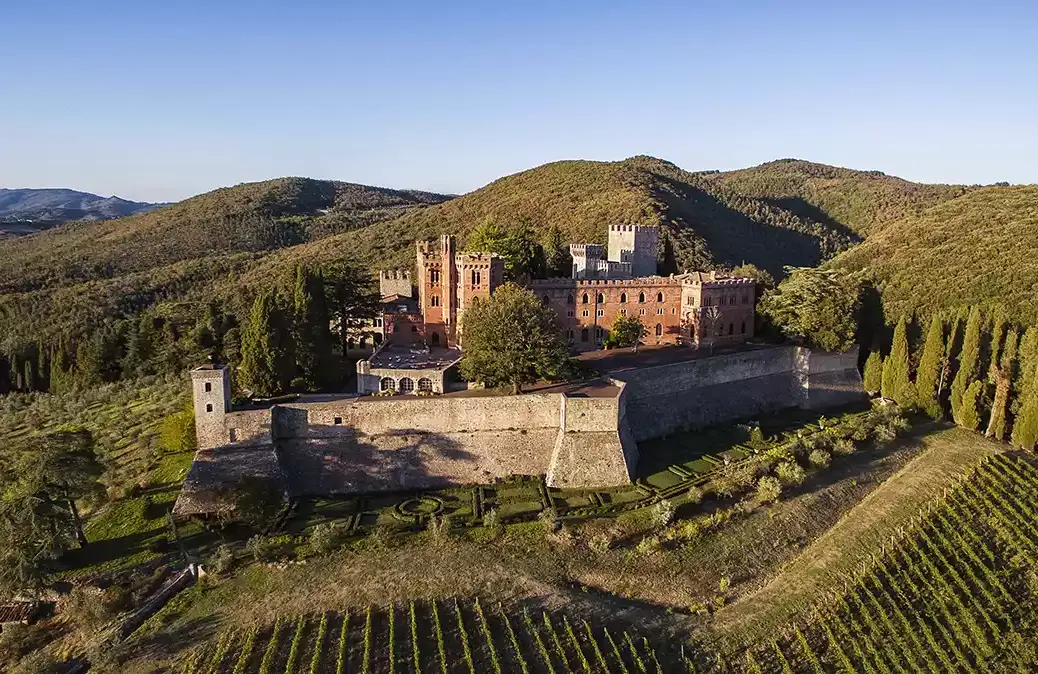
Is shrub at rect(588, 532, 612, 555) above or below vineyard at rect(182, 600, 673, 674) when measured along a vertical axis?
above

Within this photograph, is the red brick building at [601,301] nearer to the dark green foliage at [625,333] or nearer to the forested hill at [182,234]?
the dark green foliage at [625,333]

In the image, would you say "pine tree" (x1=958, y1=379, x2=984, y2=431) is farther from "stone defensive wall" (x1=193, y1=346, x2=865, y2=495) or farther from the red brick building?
"stone defensive wall" (x1=193, y1=346, x2=865, y2=495)

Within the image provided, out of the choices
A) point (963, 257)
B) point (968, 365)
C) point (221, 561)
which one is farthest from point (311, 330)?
point (963, 257)

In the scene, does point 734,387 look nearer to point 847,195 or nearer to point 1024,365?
point 1024,365

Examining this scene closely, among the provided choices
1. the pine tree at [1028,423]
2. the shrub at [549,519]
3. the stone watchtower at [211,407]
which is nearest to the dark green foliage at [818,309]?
the pine tree at [1028,423]

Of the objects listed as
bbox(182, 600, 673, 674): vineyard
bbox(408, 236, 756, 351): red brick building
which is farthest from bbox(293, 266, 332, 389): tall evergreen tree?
bbox(182, 600, 673, 674): vineyard

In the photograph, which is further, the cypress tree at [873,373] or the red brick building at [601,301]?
the cypress tree at [873,373]
